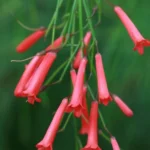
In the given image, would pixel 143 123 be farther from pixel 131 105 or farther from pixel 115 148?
pixel 115 148

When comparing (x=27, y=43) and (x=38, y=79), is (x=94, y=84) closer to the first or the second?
(x=27, y=43)

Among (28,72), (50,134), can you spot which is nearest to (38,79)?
(28,72)

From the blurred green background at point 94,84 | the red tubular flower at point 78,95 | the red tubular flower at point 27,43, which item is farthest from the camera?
A: the blurred green background at point 94,84

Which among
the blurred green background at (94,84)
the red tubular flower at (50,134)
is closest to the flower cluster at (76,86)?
the red tubular flower at (50,134)

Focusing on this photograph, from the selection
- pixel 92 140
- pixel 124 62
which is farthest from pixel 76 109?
pixel 124 62

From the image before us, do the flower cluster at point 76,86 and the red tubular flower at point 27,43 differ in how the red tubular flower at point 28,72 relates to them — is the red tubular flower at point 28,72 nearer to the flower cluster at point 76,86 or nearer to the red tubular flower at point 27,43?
the flower cluster at point 76,86

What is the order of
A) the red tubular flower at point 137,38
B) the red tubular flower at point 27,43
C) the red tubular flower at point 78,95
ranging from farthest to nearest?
the red tubular flower at point 27,43, the red tubular flower at point 137,38, the red tubular flower at point 78,95

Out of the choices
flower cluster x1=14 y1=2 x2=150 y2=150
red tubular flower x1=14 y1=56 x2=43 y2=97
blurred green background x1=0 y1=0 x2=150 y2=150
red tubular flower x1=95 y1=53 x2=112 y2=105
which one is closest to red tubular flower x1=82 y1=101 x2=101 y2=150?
flower cluster x1=14 y1=2 x2=150 y2=150

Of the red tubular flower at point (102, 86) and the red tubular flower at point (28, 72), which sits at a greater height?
the red tubular flower at point (28, 72)
